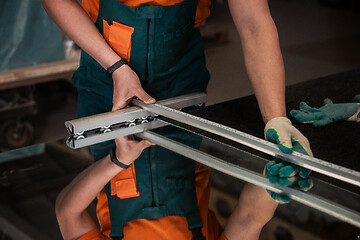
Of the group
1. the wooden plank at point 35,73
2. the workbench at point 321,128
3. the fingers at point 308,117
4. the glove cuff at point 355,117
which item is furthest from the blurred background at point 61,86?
the glove cuff at point 355,117

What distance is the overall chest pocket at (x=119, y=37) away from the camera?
1.56 m

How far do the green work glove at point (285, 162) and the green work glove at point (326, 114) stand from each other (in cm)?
16

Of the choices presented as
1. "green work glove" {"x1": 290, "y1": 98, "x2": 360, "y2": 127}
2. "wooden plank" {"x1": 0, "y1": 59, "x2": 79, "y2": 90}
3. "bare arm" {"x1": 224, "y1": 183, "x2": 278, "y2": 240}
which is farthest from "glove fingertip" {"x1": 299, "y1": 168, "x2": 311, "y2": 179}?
"wooden plank" {"x1": 0, "y1": 59, "x2": 79, "y2": 90}

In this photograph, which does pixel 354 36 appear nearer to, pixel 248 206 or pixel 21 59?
pixel 21 59

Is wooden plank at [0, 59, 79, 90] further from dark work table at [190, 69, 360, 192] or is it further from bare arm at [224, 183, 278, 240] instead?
bare arm at [224, 183, 278, 240]

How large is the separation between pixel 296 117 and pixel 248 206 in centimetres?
56

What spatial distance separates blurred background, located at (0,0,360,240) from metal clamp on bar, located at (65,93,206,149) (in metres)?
0.06

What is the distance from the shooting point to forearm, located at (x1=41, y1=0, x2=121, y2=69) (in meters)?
1.50

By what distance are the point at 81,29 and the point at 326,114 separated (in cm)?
78

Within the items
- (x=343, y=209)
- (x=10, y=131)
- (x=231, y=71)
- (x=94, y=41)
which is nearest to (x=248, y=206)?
(x=343, y=209)

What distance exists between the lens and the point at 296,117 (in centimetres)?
147

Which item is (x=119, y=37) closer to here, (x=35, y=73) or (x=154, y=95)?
(x=154, y=95)

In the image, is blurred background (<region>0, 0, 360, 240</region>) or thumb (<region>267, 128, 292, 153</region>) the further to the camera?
thumb (<region>267, 128, 292, 153</region>)

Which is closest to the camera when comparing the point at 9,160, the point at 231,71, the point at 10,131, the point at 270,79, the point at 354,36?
the point at 9,160
